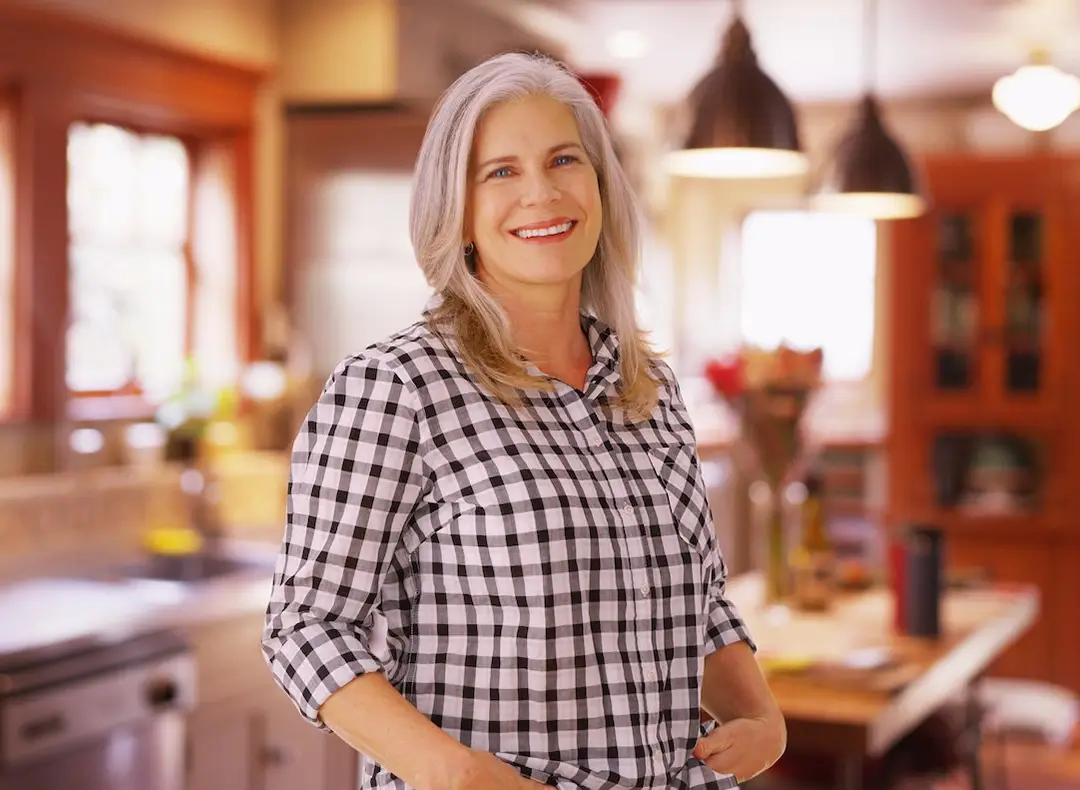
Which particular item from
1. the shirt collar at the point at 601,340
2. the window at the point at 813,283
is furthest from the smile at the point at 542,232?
the window at the point at 813,283

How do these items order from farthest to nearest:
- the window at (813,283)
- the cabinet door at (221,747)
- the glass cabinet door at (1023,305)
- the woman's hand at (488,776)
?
the window at (813,283), the glass cabinet door at (1023,305), the cabinet door at (221,747), the woman's hand at (488,776)

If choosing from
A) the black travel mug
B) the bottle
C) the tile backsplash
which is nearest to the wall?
the tile backsplash

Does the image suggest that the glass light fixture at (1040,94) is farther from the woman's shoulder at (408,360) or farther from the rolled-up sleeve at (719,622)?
the woman's shoulder at (408,360)

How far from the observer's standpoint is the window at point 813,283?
7410 mm

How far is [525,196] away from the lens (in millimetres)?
1345

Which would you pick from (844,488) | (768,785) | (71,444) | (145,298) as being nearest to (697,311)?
(844,488)

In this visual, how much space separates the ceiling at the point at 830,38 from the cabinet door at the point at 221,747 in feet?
8.95

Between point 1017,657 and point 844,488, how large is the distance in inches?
52.8

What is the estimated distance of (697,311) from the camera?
7.48 meters

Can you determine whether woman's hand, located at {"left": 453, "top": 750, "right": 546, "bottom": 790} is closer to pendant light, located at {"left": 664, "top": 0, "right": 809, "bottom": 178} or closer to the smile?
the smile

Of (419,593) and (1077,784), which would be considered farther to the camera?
(1077,784)

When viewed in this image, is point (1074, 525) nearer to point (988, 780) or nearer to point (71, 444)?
point (988, 780)

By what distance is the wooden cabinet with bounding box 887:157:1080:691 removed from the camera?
6.08m

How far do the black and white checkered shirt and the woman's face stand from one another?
0.12 m
